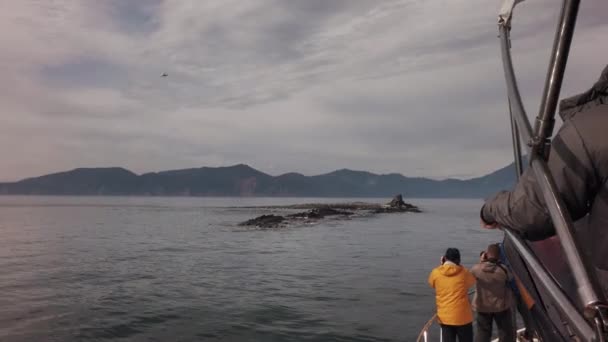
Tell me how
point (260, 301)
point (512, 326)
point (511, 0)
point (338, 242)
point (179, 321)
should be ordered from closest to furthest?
point (511, 0) < point (512, 326) < point (179, 321) < point (260, 301) < point (338, 242)

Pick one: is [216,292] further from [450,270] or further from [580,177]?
[580,177]

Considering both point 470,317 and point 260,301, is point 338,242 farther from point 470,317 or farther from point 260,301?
point 470,317

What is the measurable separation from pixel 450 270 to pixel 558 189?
6160 millimetres

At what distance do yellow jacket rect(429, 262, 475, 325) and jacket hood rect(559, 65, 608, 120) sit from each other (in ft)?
20.1

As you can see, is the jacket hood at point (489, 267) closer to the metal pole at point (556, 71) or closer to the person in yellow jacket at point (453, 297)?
the person in yellow jacket at point (453, 297)

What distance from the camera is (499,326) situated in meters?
8.20

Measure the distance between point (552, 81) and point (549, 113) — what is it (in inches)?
6.9

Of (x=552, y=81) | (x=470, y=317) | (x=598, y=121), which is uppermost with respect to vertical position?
(x=552, y=81)

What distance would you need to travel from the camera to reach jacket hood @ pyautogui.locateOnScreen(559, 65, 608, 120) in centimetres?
223

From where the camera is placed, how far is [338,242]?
153 ft

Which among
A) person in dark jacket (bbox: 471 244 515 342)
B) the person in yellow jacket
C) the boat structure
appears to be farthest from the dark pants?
the boat structure

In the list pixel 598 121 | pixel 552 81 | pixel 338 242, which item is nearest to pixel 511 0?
pixel 552 81

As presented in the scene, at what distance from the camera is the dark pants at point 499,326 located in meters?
7.95

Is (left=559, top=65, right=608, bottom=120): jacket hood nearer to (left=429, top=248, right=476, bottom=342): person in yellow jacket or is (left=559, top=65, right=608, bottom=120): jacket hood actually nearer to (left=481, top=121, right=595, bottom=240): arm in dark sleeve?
(left=481, top=121, right=595, bottom=240): arm in dark sleeve
